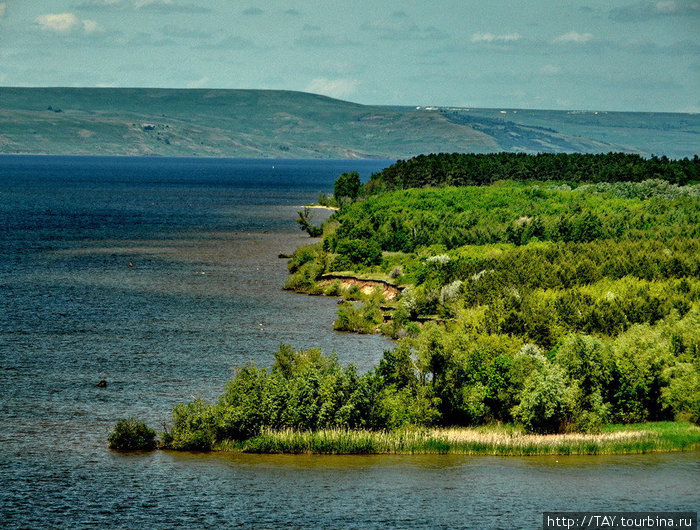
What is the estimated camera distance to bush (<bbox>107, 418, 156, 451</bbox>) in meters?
60.7

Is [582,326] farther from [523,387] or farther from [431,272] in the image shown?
[431,272]

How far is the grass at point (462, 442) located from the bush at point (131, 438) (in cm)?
439

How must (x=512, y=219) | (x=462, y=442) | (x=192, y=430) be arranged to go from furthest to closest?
(x=512, y=219), (x=462, y=442), (x=192, y=430)

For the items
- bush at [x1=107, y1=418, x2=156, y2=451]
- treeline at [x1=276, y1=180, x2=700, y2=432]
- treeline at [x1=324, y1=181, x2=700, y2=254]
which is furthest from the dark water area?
treeline at [x1=324, y1=181, x2=700, y2=254]

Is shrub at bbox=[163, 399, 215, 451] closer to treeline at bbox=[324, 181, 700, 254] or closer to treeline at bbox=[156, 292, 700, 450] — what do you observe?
treeline at bbox=[156, 292, 700, 450]

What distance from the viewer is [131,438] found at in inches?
2391

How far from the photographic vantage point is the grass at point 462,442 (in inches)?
2411

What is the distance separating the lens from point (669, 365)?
68562 mm

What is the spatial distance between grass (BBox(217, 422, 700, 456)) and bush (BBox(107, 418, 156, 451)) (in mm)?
4395

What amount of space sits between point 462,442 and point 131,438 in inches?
783

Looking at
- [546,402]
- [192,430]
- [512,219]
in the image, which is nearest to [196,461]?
[192,430]

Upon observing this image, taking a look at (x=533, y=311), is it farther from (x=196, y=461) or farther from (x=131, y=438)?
(x=131, y=438)

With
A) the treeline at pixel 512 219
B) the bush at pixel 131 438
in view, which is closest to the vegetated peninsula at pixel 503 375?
the bush at pixel 131 438

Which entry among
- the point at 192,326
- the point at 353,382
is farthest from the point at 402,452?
the point at 192,326
